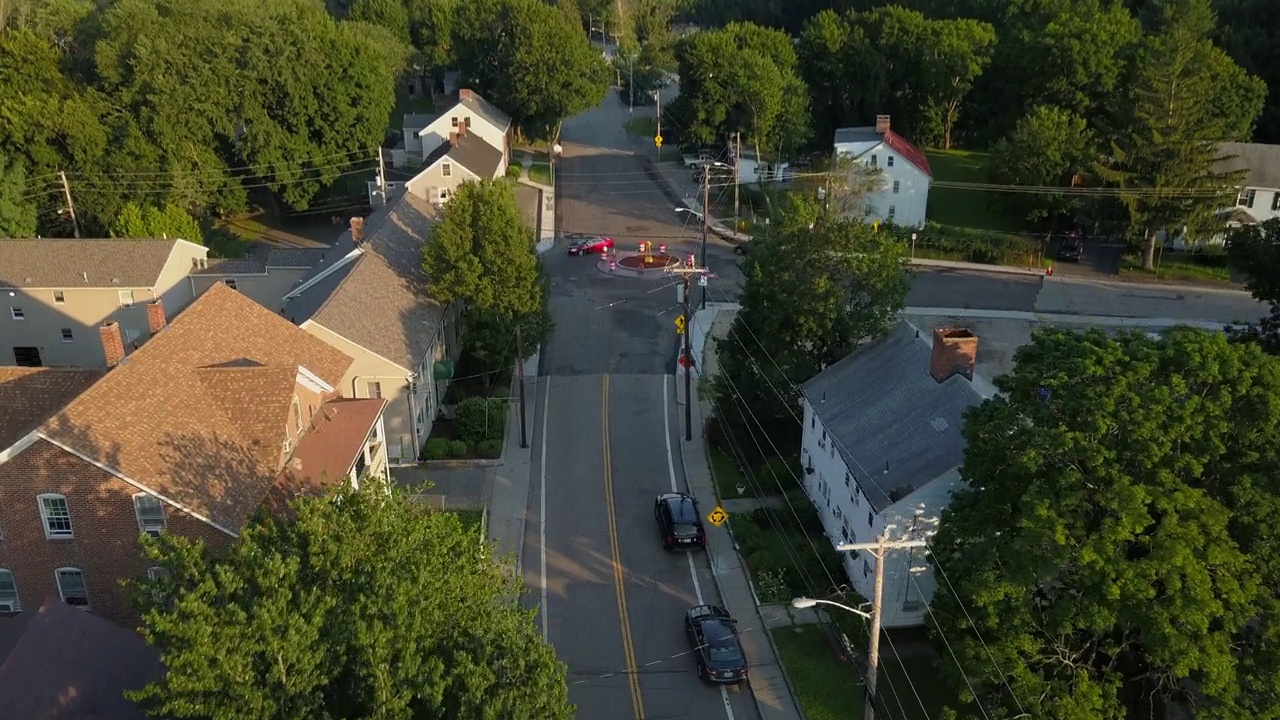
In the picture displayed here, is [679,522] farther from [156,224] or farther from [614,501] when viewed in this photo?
[156,224]

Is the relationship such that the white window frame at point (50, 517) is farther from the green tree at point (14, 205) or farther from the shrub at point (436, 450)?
the green tree at point (14, 205)

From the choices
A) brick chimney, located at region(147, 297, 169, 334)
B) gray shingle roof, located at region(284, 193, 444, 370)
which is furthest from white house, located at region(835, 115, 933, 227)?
brick chimney, located at region(147, 297, 169, 334)

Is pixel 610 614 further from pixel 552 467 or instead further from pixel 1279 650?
pixel 1279 650

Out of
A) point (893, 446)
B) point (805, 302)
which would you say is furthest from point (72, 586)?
point (805, 302)

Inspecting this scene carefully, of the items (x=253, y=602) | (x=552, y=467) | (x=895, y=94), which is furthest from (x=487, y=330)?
(x=895, y=94)

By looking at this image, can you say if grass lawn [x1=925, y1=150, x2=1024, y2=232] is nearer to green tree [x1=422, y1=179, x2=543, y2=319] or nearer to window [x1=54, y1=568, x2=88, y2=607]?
green tree [x1=422, y1=179, x2=543, y2=319]

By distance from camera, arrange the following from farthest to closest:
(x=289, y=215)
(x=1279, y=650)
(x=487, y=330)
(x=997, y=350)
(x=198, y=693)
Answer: (x=289, y=215) → (x=997, y=350) → (x=487, y=330) → (x=1279, y=650) → (x=198, y=693)

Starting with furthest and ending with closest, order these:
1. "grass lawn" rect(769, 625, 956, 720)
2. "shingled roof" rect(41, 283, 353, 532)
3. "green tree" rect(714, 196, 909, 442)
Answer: "green tree" rect(714, 196, 909, 442) < "grass lawn" rect(769, 625, 956, 720) < "shingled roof" rect(41, 283, 353, 532)
